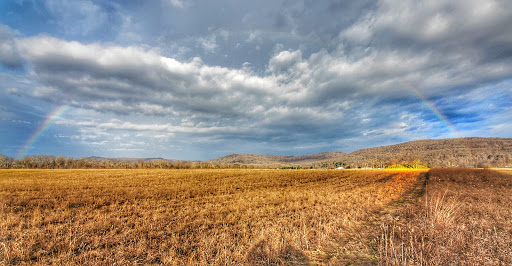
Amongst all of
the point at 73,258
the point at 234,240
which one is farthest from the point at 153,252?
the point at 234,240

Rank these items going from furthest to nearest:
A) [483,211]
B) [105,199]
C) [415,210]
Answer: [105,199] → [415,210] → [483,211]

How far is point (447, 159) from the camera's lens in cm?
15988

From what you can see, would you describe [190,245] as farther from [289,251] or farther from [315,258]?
[315,258]

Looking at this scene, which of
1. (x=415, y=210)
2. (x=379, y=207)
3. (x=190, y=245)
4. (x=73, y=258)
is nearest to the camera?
(x=73, y=258)

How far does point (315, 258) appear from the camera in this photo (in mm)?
7289

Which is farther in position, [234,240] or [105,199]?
[105,199]

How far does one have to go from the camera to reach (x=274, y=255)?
709 centimetres

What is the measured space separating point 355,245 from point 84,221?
48.9 feet

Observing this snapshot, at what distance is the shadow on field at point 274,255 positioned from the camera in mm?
6785

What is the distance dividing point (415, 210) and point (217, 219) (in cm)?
1242

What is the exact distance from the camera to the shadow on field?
22.3 ft

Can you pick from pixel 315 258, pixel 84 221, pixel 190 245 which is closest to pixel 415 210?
pixel 315 258

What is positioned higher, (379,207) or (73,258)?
(73,258)

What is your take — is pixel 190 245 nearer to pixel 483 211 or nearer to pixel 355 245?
pixel 355 245
